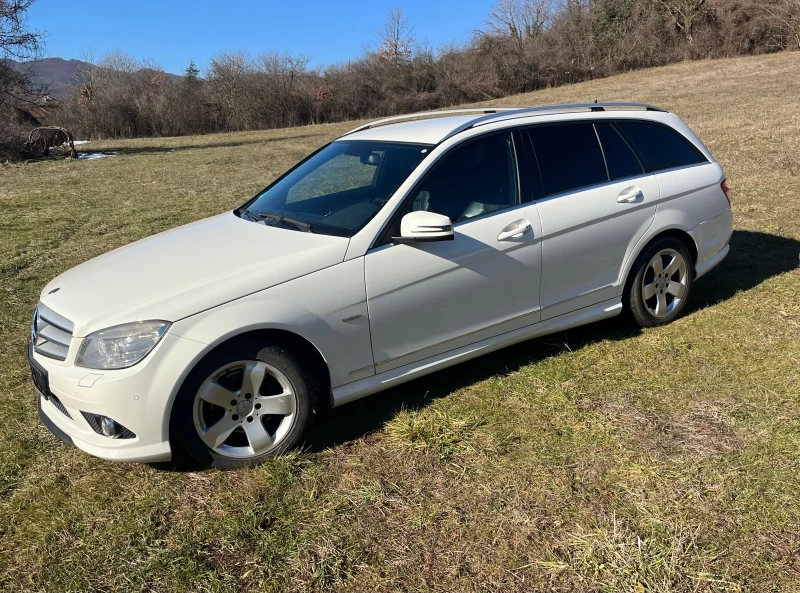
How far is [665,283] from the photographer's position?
4969 millimetres

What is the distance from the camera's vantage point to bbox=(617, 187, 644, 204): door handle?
180 inches

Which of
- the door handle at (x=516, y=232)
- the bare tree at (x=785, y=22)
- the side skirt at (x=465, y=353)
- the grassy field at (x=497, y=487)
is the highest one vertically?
the bare tree at (x=785, y=22)

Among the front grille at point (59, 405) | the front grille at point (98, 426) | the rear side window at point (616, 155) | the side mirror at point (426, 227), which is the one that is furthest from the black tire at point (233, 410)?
the rear side window at point (616, 155)

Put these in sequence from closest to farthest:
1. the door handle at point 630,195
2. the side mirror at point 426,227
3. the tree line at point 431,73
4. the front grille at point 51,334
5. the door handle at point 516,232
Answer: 1. the front grille at point 51,334
2. the side mirror at point 426,227
3. the door handle at point 516,232
4. the door handle at point 630,195
5. the tree line at point 431,73

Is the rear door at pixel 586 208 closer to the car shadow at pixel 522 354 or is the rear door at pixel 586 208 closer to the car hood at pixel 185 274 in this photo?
the car shadow at pixel 522 354

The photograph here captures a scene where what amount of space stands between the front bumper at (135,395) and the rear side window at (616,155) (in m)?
3.21

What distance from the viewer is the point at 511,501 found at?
3.06 m

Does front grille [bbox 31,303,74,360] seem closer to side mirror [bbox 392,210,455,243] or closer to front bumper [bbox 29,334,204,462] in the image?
front bumper [bbox 29,334,204,462]

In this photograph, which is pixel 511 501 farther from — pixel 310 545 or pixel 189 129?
pixel 189 129

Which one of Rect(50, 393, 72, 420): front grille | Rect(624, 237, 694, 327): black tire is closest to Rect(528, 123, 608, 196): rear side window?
Rect(624, 237, 694, 327): black tire

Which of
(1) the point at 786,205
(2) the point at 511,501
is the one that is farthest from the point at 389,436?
(1) the point at 786,205

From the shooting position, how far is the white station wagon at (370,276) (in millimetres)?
3137

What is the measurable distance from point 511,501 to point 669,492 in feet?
2.47

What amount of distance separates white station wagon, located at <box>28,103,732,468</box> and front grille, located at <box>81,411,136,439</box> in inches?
0.5
